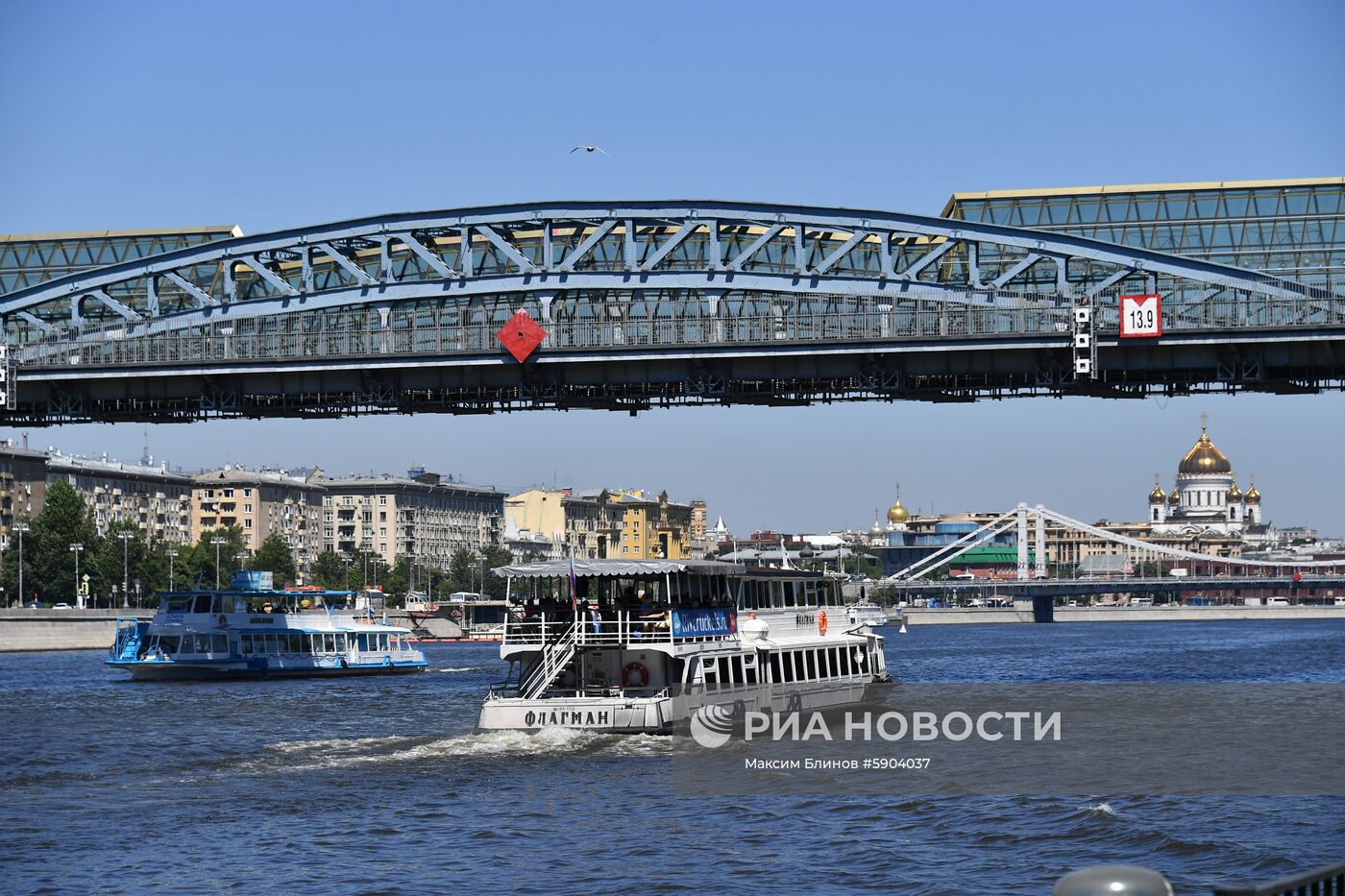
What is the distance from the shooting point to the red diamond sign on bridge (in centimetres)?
6056

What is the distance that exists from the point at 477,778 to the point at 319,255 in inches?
1501

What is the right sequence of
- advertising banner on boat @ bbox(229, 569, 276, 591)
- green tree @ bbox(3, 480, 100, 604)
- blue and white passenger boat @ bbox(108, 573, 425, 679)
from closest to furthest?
blue and white passenger boat @ bbox(108, 573, 425, 679)
advertising banner on boat @ bbox(229, 569, 276, 591)
green tree @ bbox(3, 480, 100, 604)

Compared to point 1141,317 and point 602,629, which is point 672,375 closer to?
point 1141,317

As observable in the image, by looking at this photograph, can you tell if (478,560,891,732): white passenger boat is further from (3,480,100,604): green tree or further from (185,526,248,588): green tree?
(185,526,248,588): green tree

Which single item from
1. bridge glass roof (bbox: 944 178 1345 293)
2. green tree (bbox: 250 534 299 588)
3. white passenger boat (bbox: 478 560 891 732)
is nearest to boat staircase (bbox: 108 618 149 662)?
white passenger boat (bbox: 478 560 891 732)

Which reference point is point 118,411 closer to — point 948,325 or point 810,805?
point 948,325

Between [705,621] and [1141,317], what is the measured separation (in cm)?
1876

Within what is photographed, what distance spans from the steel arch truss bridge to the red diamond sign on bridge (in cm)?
43

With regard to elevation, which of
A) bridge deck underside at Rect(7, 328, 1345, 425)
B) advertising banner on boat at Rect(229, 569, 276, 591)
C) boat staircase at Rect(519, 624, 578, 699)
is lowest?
boat staircase at Rect(519, 624, 578, 699)

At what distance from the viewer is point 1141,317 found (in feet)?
187

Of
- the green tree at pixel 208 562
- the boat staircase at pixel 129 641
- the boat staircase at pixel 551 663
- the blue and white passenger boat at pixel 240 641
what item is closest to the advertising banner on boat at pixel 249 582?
the blue and white passenger boat at pixel 240 641

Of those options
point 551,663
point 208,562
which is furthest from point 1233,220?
point 208,562

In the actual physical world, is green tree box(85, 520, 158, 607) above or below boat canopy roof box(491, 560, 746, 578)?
above

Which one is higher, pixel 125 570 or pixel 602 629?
pixel 125 570
